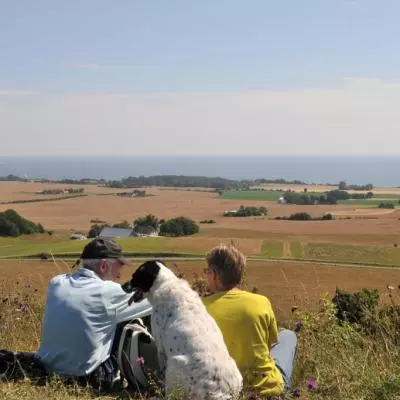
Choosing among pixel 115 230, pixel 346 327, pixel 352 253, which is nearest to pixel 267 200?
pixel 115 230

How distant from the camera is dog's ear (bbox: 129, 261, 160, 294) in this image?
3488 mm

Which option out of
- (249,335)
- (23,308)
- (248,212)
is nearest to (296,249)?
(248,212)

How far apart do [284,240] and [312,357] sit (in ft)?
147

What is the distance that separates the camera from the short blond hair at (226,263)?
3.71m

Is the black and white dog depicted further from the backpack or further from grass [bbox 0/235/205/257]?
Result: grass [bbox 0/235/205/257]

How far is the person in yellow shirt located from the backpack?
2.02ft

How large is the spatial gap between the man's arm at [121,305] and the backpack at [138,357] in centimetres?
13

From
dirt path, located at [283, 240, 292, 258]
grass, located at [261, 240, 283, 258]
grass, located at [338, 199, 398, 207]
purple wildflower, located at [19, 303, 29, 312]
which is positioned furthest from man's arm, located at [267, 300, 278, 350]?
grass, located at [338, 199, 398, 207]

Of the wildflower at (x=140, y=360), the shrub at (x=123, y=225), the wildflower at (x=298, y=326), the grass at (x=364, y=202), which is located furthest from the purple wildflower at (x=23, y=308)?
the grass at (x=364, y=202)

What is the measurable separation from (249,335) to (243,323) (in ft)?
0.28

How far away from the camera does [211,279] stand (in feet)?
12.5

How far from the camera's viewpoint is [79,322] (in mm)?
3967

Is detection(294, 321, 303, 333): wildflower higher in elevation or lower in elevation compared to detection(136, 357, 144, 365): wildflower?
lower

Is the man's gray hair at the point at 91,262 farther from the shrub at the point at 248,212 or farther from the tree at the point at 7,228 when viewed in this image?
the shrub at the point at 248,212
